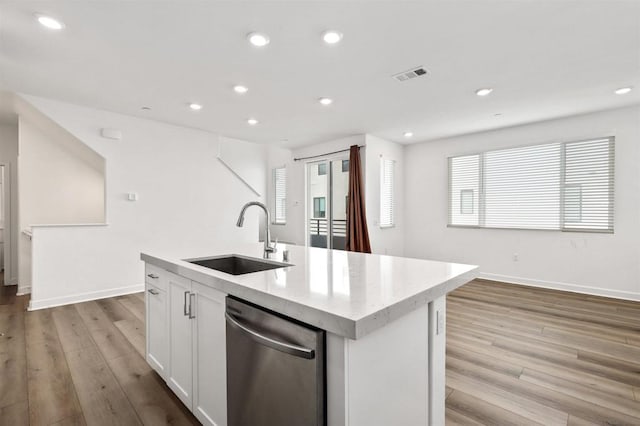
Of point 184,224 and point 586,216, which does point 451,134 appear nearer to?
point 586,216

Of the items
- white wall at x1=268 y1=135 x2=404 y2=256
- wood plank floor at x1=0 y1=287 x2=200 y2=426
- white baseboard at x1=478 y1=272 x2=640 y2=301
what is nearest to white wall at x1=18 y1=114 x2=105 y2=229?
wood plank floor at x1=0 y1=287 x2=200 y2=426

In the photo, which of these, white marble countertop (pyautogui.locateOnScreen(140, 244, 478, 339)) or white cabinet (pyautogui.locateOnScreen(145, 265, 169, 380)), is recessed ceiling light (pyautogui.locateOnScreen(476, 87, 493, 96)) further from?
white cabinet (pyautogui.locateOnScreen(145, 265, 169, 380))

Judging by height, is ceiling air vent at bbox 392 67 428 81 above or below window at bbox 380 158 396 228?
above

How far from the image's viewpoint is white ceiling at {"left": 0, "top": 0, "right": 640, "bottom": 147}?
202 cm

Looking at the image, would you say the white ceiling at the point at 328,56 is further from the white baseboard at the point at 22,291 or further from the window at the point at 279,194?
the window at the point at 279,194

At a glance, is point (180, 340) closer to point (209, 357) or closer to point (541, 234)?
point (209, 357)

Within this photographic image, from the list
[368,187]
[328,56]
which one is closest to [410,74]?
[328,56]

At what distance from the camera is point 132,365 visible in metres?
2.28

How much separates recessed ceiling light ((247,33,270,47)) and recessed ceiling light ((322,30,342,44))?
1.46 ft

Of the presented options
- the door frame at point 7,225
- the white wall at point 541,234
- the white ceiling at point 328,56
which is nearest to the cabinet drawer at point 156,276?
the white ceiling at point 328,56

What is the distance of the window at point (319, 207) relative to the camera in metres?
6.22

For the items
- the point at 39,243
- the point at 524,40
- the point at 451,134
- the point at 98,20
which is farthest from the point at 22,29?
the point at 451,134

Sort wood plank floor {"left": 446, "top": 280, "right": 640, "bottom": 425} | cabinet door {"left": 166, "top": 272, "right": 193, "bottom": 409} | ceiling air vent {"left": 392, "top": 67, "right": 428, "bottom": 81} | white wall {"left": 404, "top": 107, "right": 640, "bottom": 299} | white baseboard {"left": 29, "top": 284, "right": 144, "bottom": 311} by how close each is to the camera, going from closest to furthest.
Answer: cabinet door {"left": 166, "top": 272, "right": 193, "bottom": 409}, wood plank floor {"left": 446, "top": 280, "right": 640, "bottom": 425}, ceiling air vent {"left": 392, "top": 67, "right": 428, "bottom": 81}, white baseboard {"left": 29, "top": 284, "right": 144, "bottom": 311}, white wall {"left": 404, "top": 107, "right": 640, "bottom": 299}

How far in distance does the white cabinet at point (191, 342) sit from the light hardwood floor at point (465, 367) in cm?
20
